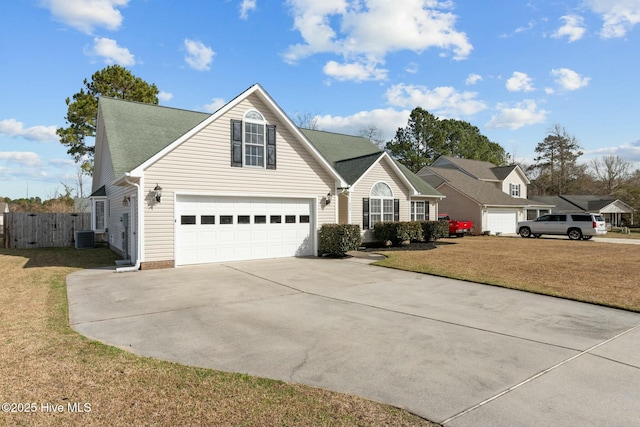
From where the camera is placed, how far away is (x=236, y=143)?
44.1ft

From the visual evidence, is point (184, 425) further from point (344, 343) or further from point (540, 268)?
point (540, 268)

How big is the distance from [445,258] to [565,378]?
1061 centimetres

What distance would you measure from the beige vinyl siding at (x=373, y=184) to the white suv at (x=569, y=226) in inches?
503

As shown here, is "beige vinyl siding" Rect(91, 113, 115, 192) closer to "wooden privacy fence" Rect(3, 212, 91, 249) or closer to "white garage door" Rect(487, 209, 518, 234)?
"wooden privacy fence" Rect(3, 212, 91, 249)

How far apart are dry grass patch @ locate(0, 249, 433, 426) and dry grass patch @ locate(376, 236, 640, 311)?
738 centimetres

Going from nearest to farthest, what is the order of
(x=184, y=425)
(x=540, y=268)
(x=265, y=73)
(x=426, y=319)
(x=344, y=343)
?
(x=184, y=425)
(x=344, y=343)
(x=426, y=319)
(x=540, y=268)
(x=265, y=73)

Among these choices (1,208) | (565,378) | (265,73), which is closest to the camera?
(565,378)

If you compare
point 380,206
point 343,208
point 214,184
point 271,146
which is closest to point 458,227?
point 380,206

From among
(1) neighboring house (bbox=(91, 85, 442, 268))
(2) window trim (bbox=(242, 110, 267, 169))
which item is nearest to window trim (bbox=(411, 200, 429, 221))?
(1) neighboring house (bbox=(91, 85, 442, 268))

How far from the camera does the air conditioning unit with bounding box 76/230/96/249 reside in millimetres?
18000

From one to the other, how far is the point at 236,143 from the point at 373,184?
8.28 m

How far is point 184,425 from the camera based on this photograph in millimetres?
3078

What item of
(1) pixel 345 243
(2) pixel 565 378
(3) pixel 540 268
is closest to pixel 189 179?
(1) pixel 345 243

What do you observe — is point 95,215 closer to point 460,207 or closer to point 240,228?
point 240,228
